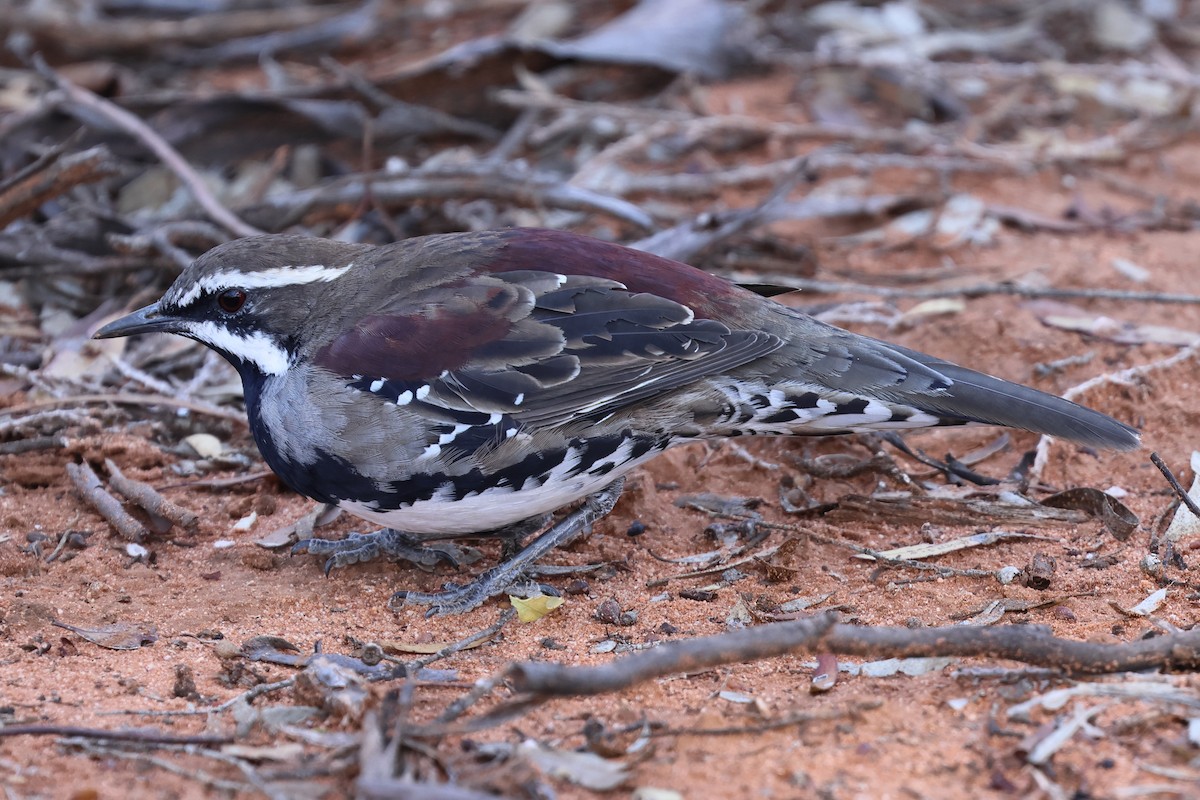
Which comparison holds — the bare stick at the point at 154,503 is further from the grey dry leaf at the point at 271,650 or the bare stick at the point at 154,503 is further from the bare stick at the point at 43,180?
the bare stick at the point at 43,180

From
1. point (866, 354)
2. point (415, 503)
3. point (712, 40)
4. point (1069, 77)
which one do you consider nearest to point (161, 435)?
point (415, 503)

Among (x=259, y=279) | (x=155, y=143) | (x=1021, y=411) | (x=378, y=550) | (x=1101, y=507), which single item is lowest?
(x=378, y=550)

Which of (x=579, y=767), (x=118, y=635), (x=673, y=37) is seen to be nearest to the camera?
(x=579, y=767)

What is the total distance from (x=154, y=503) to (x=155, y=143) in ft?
9.95

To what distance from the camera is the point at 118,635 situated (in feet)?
15.6

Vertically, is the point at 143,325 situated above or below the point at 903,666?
above

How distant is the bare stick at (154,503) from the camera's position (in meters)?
5.68

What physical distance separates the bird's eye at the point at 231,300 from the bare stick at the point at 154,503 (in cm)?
96

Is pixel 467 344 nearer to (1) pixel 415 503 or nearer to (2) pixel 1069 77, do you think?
(1) pixel 415 503

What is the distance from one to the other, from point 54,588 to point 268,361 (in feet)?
4.05

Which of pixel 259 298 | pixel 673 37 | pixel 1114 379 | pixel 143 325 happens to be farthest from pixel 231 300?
pixel 673 37

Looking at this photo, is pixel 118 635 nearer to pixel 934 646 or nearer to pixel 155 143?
pixel 934 646

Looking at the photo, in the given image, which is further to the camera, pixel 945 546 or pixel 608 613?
pixel 945 546

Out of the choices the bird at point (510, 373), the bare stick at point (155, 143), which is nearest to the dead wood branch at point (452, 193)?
the bare stick at point (155, 143)
